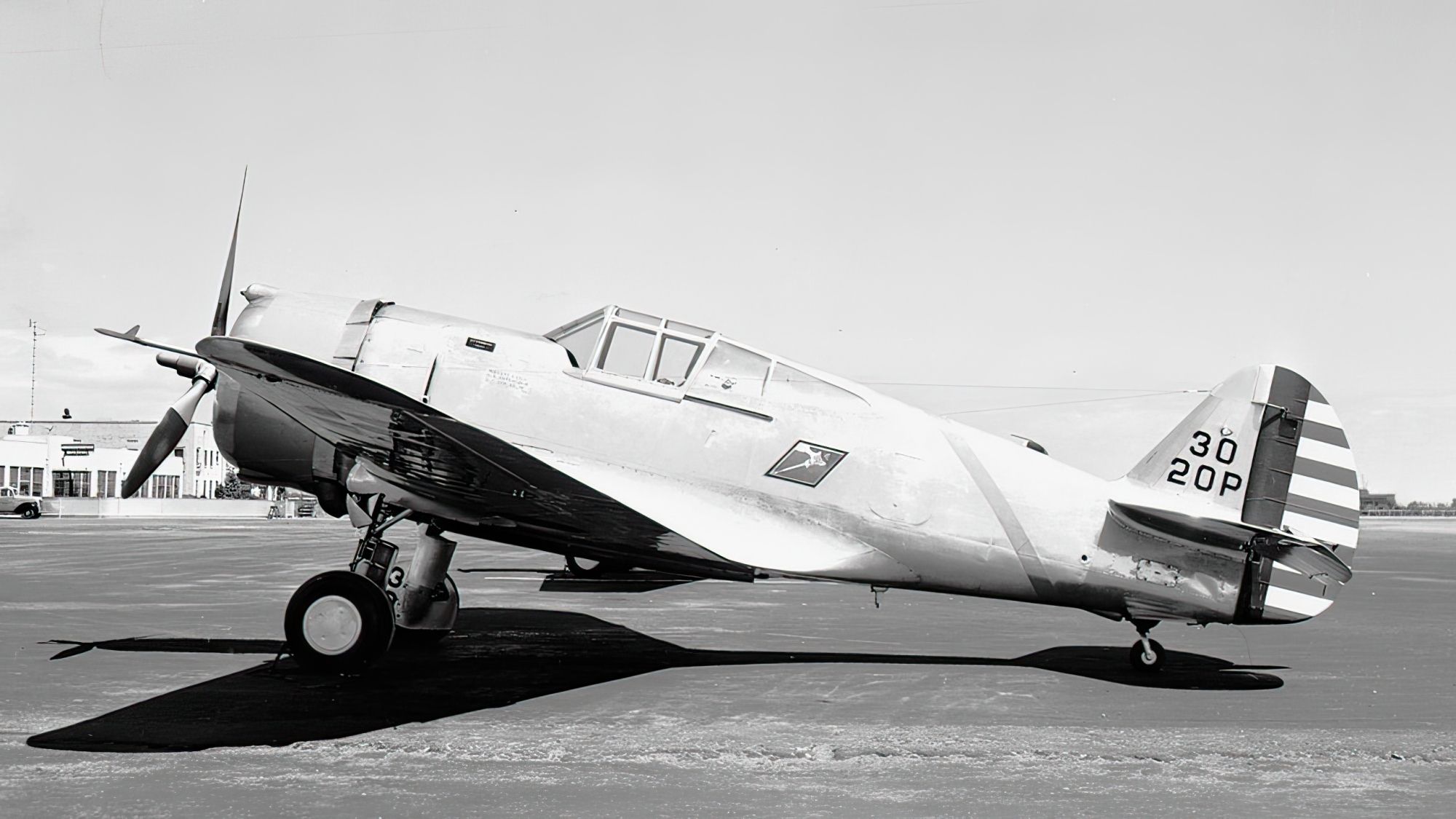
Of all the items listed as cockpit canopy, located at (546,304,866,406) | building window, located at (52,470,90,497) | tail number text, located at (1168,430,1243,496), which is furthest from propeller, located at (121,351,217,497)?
building window, located at (52,470,90,497)

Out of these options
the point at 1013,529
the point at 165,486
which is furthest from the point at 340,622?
the point at 165,486

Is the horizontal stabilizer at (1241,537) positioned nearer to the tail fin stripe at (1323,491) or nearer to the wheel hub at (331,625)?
the tail fin stripe at (1323,491)

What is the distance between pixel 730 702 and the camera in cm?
690

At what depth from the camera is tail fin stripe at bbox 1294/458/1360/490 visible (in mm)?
8109

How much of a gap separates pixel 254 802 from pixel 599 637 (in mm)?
5372

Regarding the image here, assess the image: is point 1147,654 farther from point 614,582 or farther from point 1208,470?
point 614,582

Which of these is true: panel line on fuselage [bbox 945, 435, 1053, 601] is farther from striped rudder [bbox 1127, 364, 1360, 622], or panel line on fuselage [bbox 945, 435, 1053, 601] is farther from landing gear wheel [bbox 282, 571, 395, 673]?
landing gear wheel [bbox 282, 571, 395, 673]

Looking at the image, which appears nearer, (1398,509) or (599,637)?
(599,637)

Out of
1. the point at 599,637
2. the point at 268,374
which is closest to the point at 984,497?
the point at 599,637

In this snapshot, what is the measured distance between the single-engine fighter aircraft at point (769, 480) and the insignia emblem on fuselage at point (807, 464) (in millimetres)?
15

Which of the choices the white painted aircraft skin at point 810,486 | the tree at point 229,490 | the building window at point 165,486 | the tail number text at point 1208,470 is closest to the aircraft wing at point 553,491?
the white painted aircraft skin at point 810,486

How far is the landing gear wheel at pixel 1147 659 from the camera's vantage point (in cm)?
816

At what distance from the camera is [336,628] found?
7.29 meters

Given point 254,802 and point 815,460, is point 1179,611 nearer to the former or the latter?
point 815,460
